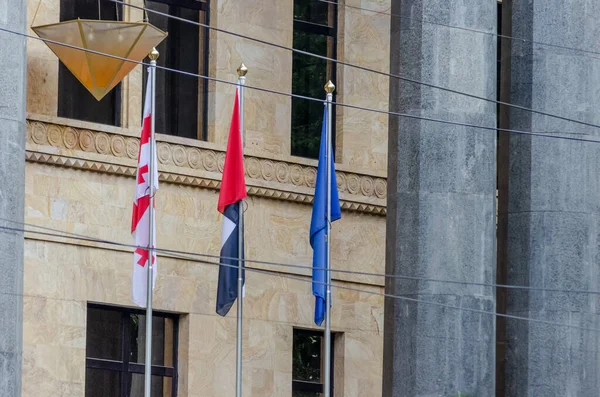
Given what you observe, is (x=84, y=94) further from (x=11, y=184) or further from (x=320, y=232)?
(x=11, y=184)

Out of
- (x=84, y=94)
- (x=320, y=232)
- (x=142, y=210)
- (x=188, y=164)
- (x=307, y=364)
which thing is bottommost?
(x=307, y=364)

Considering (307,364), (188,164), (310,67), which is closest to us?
(188,164)

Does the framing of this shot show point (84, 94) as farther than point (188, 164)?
No

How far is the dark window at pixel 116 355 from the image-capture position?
3053 centimetres

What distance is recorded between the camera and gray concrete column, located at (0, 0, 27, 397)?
24.5 meters

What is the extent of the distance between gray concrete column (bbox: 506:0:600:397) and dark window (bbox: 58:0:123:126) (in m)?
5.93

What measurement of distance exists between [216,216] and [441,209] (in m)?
4.74

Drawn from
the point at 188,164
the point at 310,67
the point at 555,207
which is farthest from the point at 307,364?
the point at 555,207

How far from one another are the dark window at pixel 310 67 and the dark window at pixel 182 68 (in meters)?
1.72

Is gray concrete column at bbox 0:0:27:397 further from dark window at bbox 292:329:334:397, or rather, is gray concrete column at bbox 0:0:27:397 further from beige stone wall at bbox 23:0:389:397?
dark window at bbox 292:329:334:397

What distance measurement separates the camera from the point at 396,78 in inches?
1147

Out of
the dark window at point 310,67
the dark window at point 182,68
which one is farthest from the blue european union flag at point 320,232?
the dark window at point 310,67

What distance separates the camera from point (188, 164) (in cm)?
3164

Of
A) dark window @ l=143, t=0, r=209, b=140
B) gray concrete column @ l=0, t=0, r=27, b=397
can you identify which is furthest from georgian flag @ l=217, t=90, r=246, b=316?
gray concrete column @ l=0, t=0, r=27, b=397
